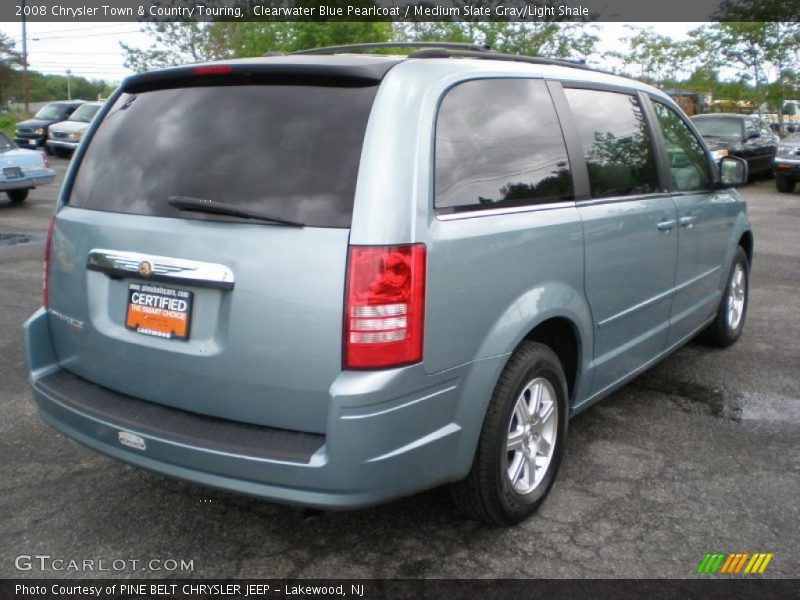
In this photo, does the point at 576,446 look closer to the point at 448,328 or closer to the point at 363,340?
the point at 448,328

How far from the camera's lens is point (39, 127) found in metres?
27.0

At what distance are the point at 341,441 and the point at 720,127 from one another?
62.6 feet

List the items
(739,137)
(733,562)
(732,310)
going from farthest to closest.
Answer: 1. (739,137)
2. (732,310)
3. (733,562)

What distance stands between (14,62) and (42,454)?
55274 millimetres

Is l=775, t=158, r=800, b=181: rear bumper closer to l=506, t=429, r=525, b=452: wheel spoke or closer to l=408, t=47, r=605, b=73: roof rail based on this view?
l=408, t=47, r=605, b=73: roof rail

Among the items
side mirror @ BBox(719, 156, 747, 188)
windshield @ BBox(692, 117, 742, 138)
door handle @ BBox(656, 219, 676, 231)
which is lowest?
door handle @ BBox(656, 219, 676, 231)

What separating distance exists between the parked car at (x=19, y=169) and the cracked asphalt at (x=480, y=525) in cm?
1066

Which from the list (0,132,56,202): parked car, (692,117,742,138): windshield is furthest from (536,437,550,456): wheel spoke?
(692,117,742,138): windshield

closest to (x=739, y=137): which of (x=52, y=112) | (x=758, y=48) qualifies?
(x=758, y=48)

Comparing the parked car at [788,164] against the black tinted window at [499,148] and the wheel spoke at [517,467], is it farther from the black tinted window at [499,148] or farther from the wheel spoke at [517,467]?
the wheel spoke at [517,467]

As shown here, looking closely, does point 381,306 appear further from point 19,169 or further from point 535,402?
point 19,169

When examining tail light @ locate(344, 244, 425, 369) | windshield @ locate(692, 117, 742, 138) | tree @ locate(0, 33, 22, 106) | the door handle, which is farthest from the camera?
tree @ locate(0, 33, 22, 106)

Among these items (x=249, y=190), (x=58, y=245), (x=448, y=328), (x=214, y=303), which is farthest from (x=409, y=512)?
(x=58, y=245)

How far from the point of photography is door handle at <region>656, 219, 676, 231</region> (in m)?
4.14
